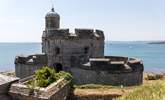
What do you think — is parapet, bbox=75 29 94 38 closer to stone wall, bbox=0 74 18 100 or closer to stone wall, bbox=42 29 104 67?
stone wall, bbox=42 29 104 67

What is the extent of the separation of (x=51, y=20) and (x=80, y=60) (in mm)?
7990

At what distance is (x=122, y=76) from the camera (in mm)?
29906

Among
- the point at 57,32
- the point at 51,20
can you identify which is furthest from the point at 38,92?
the point at 51,20

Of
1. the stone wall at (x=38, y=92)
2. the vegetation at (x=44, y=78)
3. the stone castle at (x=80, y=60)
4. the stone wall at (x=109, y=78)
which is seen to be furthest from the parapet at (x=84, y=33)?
the stone wall at (x=38, y=92)

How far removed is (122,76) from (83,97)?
7202mm

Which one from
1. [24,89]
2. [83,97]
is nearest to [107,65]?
[83,97]

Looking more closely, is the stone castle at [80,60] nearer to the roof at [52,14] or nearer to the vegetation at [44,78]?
the roof at [52,14]

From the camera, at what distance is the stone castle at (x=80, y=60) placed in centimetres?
2997

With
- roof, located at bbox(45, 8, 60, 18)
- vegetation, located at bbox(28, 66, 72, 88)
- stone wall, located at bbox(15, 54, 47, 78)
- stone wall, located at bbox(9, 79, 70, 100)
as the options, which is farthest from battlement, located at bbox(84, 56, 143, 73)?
roof, located at bbox(45, 8, 60, 18)

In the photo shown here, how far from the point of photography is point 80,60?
32.5 meters

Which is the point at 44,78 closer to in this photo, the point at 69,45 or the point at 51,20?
the point at 69,45

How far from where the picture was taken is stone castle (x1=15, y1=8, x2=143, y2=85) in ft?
98.3

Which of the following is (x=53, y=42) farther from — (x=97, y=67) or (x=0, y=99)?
(x=0, y=99)

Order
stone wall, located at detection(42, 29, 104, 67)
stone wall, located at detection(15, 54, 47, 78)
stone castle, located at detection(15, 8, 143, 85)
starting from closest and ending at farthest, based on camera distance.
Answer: stone castle, located at detection(15, 8, 143, 85), stone wall, located at detection(42, 29, 104, 67), stone wall, located at detection(15, 54, 47, 78)
